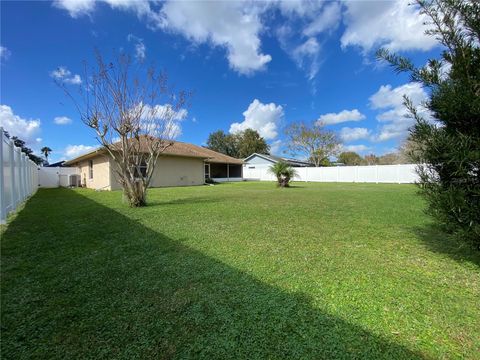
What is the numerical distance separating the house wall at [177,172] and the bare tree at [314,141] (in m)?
23.2

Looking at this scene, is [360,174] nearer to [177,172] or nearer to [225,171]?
[225,171]

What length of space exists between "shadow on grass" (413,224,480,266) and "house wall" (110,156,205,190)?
→ 53.0ft

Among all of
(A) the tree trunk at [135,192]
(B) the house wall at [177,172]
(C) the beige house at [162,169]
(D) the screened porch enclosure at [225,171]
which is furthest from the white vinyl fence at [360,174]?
(A) the tree trunk at [135,192]

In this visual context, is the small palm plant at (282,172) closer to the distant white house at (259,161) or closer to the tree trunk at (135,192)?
the tree trunk at (135,192)

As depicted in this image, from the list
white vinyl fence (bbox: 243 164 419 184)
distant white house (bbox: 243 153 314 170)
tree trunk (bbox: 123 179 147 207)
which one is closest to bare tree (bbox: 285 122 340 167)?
distant white house (bbox: 243 153 314 170)

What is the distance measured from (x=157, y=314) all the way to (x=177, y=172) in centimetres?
1830

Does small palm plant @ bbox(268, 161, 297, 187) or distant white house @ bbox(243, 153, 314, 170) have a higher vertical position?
distant white house @ bbox(243, 153, 314, 170)

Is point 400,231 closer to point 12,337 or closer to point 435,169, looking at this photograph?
point 435,169

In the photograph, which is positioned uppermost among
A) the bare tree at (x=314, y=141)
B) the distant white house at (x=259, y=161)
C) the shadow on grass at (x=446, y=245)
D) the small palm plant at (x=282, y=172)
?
the bare tree at (x=314, y=141)

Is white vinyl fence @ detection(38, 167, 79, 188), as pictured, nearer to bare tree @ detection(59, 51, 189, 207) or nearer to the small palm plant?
bare tree @ detection(59, 51, 189, 207)

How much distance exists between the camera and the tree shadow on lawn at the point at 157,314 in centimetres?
172

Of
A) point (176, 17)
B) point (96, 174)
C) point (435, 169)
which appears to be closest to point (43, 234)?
point (435, 169)

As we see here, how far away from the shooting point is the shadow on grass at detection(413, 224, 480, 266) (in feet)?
11.1

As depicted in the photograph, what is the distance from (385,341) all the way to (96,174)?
19.8m
